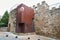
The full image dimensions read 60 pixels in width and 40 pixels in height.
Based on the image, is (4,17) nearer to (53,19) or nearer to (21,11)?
(21,11)

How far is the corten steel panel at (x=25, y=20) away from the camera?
46.0 feet

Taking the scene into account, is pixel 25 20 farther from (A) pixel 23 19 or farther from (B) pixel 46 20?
(B) pixel 46 20

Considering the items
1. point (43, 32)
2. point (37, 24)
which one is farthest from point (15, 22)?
point (43, 32)

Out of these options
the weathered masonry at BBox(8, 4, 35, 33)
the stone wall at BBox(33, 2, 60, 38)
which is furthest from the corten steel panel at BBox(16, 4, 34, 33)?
the stone wall at BBox(33, 2, 60, 38)

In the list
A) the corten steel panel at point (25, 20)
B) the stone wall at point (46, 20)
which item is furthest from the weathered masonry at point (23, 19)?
the stone wall at point (46, 20)

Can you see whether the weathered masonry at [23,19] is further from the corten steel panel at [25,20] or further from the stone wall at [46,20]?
the stone wall at [46,20]

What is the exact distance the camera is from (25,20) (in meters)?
14.1

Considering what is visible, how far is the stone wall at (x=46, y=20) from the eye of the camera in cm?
1143

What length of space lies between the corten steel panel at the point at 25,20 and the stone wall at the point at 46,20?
3.16 ft

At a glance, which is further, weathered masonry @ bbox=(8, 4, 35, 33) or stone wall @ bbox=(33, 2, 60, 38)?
weathered masonry @ bbox=(8, 4, 35, 33)

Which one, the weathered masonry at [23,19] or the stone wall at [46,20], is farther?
the weathered masonry at [23,19]

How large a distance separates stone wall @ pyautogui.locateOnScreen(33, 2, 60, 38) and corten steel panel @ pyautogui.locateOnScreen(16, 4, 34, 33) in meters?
0.96

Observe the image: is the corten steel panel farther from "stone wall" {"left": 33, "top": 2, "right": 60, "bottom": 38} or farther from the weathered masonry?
"stone wall" {"left": 33, "top": 2, "right": 60, "bottom": 38}

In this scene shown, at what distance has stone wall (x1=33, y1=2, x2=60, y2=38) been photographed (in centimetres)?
1143
